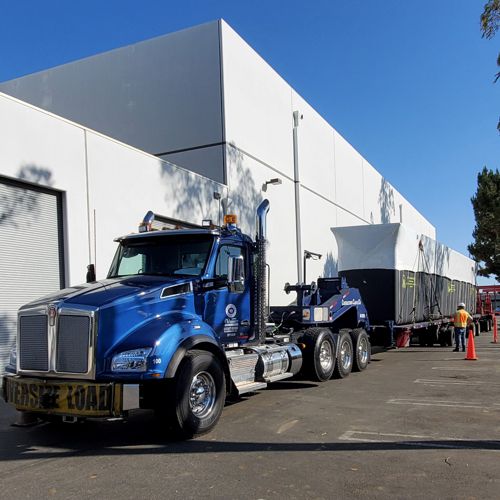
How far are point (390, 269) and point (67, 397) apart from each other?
11347 millimetres

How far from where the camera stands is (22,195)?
11.6 metres

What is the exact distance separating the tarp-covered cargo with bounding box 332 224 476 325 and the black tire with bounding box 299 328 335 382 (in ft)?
16.1

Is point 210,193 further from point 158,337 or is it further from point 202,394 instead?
point 158,337

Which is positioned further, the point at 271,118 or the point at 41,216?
the point at 271,118

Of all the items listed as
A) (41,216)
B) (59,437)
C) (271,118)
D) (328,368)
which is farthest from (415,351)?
(59,437)

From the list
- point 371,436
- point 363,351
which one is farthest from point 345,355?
point 371,436

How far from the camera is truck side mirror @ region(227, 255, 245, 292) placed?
25.0 ft

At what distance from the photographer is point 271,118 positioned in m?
22.6

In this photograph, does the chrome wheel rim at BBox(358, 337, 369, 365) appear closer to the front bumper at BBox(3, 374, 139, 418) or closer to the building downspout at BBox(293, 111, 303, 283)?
the front bumper at BBox(3, 374, 139, 418)

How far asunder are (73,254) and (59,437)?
6.27 meters

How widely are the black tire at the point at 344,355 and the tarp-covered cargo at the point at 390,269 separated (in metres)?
3.64

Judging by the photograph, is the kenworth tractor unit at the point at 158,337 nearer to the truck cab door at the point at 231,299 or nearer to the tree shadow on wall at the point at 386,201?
the truck cab door at the point at 231,299

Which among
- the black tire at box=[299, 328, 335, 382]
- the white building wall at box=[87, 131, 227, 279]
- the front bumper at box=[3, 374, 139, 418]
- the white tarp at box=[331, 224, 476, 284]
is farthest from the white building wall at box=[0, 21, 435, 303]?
the front bumper at box=[3, 374, 139, 418]

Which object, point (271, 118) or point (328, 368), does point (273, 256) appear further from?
point (328, 368)
